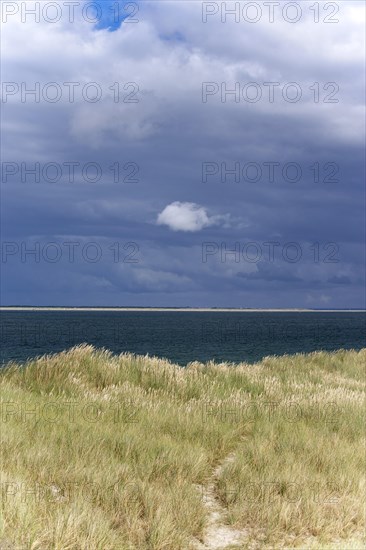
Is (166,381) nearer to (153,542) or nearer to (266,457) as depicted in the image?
(266,457)

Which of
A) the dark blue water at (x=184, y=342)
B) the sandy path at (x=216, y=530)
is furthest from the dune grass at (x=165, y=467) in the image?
the dark blue water at (x=184, y=342)

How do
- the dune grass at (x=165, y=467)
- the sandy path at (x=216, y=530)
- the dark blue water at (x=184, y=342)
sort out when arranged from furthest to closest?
the dark blue water at (x=184, y=342)
the sandy path at (x=216, y=530)
the dune grass at (x=165, y=467)

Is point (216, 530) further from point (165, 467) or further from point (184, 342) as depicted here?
point (184, 342)

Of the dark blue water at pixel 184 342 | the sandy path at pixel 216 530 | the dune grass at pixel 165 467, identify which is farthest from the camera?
the dark blue water at pixel 184 342

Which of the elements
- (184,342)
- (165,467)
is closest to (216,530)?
(165,467)

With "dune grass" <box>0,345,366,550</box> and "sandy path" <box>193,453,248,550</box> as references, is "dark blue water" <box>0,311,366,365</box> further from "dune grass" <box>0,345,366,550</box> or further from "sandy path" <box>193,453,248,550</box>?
"sandy path" <box>193,453,248,550</box>

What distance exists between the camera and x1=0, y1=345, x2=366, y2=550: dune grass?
258 inches

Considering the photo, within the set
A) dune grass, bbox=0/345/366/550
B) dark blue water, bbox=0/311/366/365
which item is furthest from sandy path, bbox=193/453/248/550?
dark blue water, bbox=0/311/366/365

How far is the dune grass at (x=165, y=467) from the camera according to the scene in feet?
21.5

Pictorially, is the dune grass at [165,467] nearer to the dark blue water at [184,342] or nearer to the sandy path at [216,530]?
the sandy path at [216,530]

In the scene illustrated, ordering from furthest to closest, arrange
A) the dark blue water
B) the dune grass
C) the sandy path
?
1. the dark blue water
2. the sandy path
3. the dune grass

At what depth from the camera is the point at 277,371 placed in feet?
74.6

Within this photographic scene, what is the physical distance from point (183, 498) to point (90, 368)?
8.04m

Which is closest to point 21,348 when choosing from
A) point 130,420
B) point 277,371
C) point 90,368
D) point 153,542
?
point 277,371
